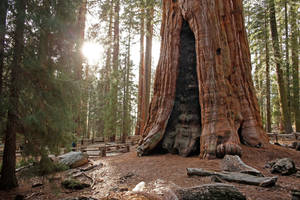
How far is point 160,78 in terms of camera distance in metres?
7.83

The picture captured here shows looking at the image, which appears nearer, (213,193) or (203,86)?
(213,193)

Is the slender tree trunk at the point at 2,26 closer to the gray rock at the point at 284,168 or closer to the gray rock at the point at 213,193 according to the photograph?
the gray rock at the point at 213,193

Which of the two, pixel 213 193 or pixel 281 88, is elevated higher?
pixel 281 88

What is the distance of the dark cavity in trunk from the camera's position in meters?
6.58

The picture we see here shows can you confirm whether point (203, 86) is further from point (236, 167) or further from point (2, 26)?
point (2, 26)

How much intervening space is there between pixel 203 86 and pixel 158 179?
3640mm

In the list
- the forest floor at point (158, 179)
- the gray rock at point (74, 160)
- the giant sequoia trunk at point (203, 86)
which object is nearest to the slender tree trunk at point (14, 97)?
the forest floor at point (158, 179)

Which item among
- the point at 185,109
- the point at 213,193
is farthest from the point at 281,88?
the point at 213,193

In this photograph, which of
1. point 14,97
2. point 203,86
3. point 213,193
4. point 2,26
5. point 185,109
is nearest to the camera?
point 213,193

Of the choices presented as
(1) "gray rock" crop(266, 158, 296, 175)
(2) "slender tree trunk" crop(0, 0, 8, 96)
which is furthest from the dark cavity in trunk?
(2) "slender tree trunk" crop(0, 0, 8, 96)

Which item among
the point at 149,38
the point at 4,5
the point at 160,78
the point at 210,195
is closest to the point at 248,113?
the point at 160,78

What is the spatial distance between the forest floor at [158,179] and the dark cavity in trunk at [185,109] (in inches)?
22.2

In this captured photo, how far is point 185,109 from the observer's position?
7.23 metres

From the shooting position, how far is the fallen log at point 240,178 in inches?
133
